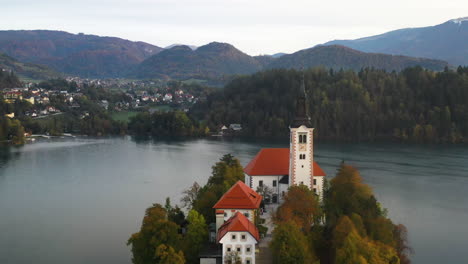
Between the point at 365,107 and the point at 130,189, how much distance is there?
55.2 metres

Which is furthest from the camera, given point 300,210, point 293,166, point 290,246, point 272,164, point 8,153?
point 8,153

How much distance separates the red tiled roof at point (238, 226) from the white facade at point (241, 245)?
0.60ft

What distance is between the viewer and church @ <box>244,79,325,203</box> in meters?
27.9

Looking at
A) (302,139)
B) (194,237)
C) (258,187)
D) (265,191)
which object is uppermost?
(302,139)

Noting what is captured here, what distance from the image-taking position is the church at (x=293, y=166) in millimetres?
27922

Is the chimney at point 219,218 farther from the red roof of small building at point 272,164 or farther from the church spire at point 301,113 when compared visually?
the church spire at point 301,113

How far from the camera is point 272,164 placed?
101ft

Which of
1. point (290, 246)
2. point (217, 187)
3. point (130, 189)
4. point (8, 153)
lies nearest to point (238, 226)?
point (290, 246)

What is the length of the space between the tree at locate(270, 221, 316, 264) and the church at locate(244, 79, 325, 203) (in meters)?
→ 7.65

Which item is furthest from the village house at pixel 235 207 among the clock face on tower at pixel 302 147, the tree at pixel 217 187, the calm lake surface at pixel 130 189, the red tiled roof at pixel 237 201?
the calm lake surface at pixel 130 189

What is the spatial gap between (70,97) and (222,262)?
333 ft

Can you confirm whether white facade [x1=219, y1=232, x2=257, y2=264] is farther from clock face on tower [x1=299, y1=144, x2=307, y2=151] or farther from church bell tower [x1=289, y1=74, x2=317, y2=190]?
clock face on tower [x1=299, y1=144, x2=307, y2=151]

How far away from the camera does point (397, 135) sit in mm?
79250

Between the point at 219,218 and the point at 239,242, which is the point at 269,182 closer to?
the point at 219,218
